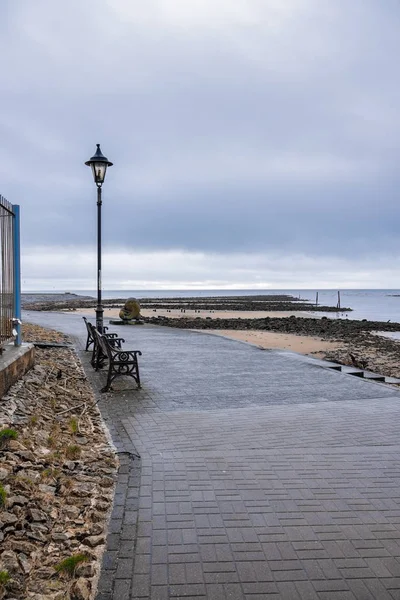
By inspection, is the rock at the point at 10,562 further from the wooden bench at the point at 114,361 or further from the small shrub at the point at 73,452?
the wooden bench at the point at 114,361

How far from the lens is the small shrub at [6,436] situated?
467 centimetres

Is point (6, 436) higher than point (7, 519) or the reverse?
higher

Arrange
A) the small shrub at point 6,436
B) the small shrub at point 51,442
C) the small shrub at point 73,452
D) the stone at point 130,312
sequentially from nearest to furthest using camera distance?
the small shrub at point 6,436
the small shrub at point 73,452
the small shrub at point 51,442
the stone at point 130,312

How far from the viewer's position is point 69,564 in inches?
121

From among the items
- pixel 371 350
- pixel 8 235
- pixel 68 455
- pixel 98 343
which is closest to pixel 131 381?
pixel 98 343

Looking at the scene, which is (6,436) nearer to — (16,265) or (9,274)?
(9,274)

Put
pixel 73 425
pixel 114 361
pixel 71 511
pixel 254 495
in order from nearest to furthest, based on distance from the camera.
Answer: pixel 71 511
pixel 254 495
pixel 73 425
pixel 114 361

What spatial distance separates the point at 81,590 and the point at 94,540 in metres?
0.58

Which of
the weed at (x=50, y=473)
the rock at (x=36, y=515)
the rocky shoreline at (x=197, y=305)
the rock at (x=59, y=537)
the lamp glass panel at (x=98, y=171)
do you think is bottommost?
the rock at (x=59, y=537)

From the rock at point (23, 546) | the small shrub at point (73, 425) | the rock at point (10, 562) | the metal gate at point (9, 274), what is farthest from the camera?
the metal gate at point (9, 274)

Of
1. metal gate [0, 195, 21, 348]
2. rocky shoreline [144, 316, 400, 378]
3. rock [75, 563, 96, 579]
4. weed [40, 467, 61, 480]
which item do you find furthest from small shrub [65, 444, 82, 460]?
rocky shoreline [144, 316, 400, 378]

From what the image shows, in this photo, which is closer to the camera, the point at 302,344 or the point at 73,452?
the point at 73,452

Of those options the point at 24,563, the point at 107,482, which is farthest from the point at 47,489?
the point at 24,563

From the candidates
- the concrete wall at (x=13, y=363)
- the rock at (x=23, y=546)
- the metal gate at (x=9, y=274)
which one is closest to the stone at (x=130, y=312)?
the concrete wall at (x=13, y=363)
